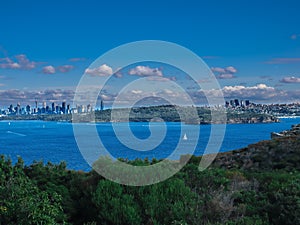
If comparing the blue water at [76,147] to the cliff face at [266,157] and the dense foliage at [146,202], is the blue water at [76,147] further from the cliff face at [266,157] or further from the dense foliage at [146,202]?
the cliff face at [266,157]

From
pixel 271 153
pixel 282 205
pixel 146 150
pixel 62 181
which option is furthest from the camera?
pixel 146 150

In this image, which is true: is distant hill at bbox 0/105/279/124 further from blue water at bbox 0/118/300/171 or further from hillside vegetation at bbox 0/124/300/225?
hillside vegetation at bbox 0/124/300/225

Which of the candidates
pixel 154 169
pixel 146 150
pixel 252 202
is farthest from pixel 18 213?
pixel 146 150

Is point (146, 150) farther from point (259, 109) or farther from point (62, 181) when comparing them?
point (259, 109)

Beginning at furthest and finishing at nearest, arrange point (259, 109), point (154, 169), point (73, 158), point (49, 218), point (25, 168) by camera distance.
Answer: point (259, 109), point (73, 158), point (25, 168), point (154, 169), point (49, 218)

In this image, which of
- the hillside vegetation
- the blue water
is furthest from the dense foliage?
the blue water

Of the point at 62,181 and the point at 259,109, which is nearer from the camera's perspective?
the point at 62,181
